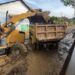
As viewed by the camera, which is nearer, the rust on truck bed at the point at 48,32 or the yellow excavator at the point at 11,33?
the rust on truck bed at the point at 48,32

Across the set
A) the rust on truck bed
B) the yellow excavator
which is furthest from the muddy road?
the yellow excavator

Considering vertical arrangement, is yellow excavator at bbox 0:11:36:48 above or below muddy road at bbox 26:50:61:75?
above

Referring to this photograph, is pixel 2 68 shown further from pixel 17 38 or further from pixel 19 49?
pixel 17 38

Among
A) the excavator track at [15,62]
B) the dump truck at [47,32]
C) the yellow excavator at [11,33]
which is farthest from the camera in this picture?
the yellow excavator at [11,33]

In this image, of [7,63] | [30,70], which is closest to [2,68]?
[7,63]

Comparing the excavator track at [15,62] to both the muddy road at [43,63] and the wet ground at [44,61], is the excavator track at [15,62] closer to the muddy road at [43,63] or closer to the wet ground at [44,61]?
the wet ground at [44,61]

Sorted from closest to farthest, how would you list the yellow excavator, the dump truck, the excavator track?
the excavator track, the dump truck, the yellow excavator

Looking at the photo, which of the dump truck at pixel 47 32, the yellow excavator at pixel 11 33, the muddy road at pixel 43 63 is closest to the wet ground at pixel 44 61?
the muddy road at pixel 43 63

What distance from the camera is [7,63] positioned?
33.7 feet

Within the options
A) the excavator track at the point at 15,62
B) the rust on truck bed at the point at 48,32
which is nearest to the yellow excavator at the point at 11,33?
the excavator track at the point at 15,62

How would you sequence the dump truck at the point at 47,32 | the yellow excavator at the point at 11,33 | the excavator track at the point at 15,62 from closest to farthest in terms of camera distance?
the excavator track at the point at 15,62 < the dump truck at the point at 47,32 < the yellow excavator at the point at 11,33

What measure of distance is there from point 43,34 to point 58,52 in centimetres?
174

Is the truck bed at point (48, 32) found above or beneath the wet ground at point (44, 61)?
above

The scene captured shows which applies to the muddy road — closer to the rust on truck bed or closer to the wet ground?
the wet ground
